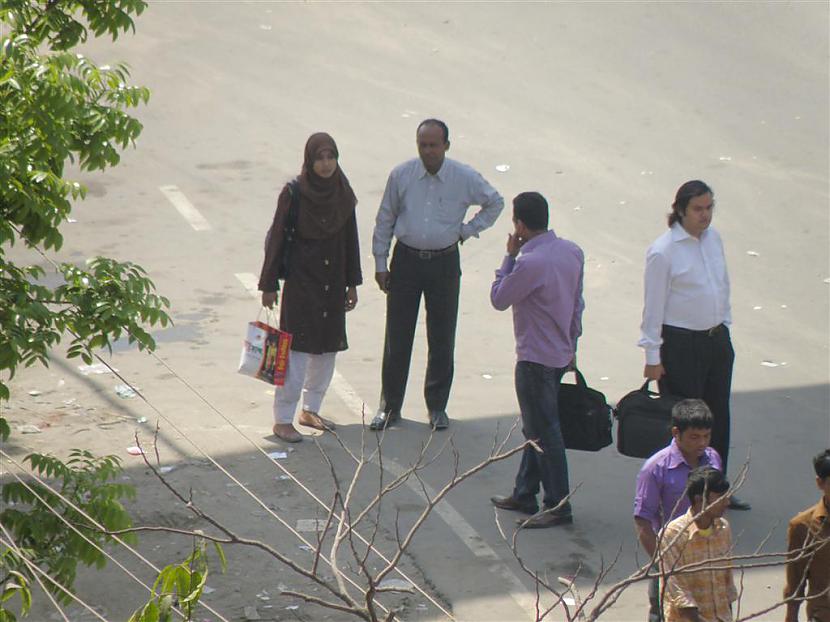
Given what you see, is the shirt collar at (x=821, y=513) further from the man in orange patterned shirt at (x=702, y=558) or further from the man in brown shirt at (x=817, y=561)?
the man in orange patterned shirt at (x=702, y=558)

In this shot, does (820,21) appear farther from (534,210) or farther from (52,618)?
(52,618)

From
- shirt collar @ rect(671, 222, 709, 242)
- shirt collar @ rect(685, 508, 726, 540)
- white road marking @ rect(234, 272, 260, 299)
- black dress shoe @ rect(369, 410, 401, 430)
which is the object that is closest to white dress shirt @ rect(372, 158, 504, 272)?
black dress shoe @ rect(369, 410, 401, 430)

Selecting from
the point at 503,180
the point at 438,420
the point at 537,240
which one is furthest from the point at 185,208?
the point at 537,240

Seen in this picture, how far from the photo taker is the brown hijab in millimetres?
8211

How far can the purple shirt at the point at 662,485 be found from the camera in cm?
568

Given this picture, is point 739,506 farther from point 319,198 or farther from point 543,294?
point 319,198

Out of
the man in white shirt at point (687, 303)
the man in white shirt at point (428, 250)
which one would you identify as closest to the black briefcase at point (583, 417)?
the man in white shirt at point (687, 303)

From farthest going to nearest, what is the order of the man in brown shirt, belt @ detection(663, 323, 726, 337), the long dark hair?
belt @ detection(663, 323, 726, 337)
the long dark hair
the man in brown shirt

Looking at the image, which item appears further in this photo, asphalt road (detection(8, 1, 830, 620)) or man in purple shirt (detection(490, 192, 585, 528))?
asphalt road (detection(8, 1, 830, 620))

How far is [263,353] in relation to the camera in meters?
8.25

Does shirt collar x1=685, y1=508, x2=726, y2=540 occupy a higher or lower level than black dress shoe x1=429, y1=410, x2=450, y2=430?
higher

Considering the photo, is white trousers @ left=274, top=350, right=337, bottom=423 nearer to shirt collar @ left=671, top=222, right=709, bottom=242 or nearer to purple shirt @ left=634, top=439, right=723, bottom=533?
shirt collar @ left=671, top=222, right=709, bottom=242

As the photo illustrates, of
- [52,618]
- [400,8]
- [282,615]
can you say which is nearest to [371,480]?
[282,615]

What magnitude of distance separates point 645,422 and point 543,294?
0.87 metres
